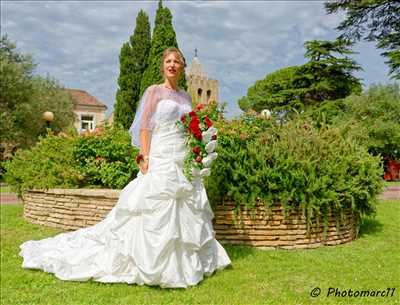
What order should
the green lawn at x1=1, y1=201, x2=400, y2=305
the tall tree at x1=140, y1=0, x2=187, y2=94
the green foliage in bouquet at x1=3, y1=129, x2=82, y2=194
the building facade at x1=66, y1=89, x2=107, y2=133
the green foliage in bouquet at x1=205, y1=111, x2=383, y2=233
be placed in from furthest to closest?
the building facade at x1=66, y1=89, x2=107, y2=133, the tall tree at x1=140, y1=0, x2=187, y2=94, the green foliage in bouquet at x1=3, y1=129, x2=82, y2=194, the green foliage in bouquet at x1=205, y1=111, x2=383, y2=233, the green lawn at x1=1, y1=201, x2=400, y2=305

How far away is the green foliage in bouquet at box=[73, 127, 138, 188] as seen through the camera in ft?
26.5

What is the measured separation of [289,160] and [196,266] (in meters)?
2.59

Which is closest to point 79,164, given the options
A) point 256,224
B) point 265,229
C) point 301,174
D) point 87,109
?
point 256,224

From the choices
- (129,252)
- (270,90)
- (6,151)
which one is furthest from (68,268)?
(270,90)

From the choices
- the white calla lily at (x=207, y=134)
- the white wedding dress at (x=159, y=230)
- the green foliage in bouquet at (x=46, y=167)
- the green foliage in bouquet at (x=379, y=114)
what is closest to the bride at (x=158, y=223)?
the white wedding dress at (x=159, y=230)

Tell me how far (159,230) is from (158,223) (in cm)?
8

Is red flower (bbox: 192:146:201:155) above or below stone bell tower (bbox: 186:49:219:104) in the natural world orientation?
below

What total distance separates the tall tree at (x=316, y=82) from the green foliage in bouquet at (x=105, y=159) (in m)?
23.3

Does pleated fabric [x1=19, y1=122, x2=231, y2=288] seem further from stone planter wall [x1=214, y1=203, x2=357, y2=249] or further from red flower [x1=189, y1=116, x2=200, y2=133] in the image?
stone planter wall [x1=214, y1=203, x2=357, y2=249]

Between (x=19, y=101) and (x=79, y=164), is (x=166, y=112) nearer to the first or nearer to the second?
(x=79, y=164)

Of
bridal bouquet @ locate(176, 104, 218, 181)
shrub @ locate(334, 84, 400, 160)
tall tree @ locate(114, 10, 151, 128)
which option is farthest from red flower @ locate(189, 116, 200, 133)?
shrub @ locate(334, 84, 400, 160)

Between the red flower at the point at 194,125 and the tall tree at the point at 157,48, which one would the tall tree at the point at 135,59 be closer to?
the tall tree at the point at 157,48

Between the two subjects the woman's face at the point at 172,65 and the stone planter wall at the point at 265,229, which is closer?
the woman's face at the point at 172,65

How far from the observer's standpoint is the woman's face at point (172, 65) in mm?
4523
